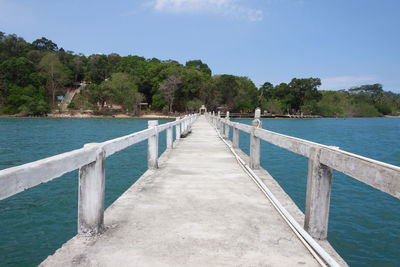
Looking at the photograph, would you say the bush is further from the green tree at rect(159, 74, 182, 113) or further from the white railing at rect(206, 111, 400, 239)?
the white railing at rect(206, 111, 400, 239)

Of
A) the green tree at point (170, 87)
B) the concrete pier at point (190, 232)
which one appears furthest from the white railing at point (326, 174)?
the green tree at point (170, 87)

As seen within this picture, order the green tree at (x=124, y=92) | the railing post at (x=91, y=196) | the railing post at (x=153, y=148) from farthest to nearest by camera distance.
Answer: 1. the green tree at (x=124, y=92)
2. the railing post at (x=153, y=148)
3. the railing post at (x=91, y=196)

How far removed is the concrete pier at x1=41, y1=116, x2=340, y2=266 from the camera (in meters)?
2.44

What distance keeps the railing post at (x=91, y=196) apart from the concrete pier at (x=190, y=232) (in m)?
0.11

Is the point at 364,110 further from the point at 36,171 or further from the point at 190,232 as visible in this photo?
the point at 36,171

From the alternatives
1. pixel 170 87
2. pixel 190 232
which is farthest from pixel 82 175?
pixel 170 87

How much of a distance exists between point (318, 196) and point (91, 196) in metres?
2.34

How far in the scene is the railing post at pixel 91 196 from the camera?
2.74m

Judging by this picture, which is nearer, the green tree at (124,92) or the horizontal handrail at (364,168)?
the horizontal handrail at (364,168)

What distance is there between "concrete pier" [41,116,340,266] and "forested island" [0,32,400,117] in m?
87.7

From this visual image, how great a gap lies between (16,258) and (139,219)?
8.88 feet

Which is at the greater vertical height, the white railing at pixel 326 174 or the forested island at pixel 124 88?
the forested island at pixel 124 88

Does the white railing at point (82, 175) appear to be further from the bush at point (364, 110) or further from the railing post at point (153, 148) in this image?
the bush at point (364, 110)

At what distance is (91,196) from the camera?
2799 mm
